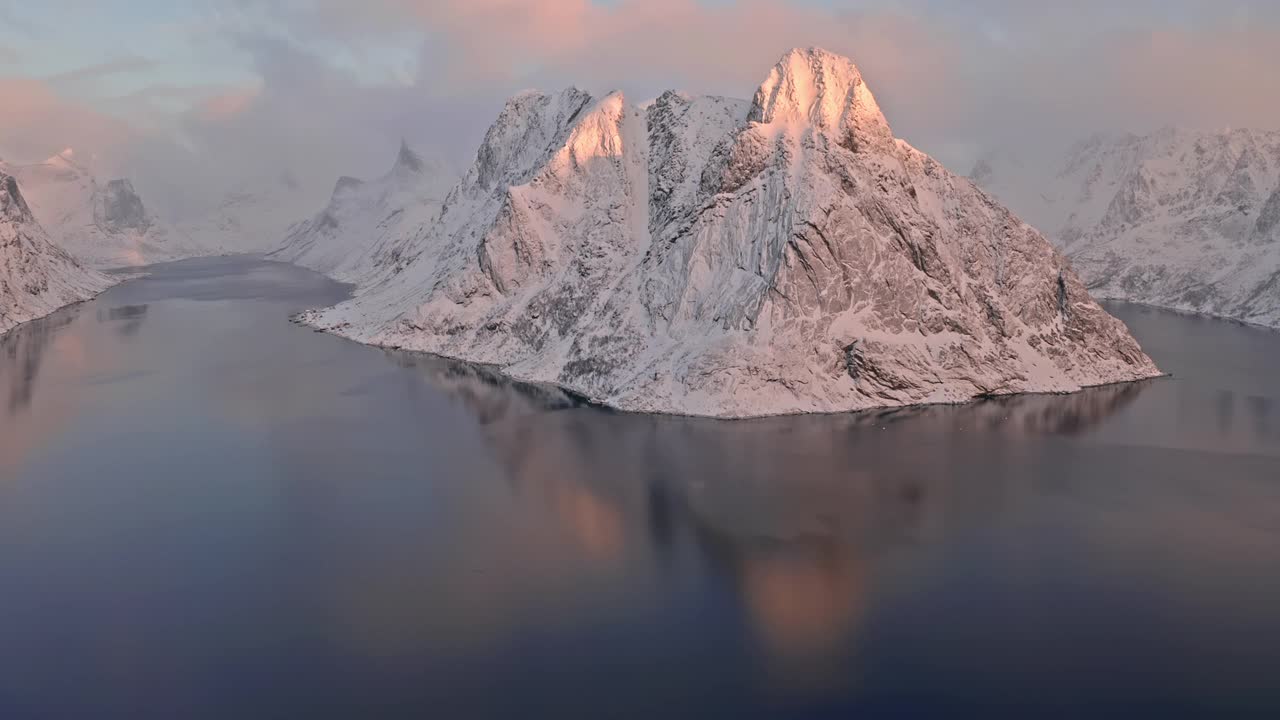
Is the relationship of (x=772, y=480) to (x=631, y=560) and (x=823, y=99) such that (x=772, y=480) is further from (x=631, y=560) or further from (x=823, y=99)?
(x=823, y=99)

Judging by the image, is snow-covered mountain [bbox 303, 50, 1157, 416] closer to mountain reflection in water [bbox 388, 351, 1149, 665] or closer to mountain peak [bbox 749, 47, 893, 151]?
mountain peak [bbox 749, 47, 893, 151]

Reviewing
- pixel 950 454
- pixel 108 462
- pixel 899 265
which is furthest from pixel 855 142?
pixel 108 462

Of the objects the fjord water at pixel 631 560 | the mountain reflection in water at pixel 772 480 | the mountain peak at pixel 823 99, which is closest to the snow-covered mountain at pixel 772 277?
the mountain peak at pixel 823 99

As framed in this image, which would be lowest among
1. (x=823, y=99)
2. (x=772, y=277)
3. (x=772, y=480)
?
(x=772, y=480)

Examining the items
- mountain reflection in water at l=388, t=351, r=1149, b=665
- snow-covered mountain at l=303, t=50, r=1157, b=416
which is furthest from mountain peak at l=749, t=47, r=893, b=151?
mountain reflection in water at l=388, t=351, r=1149, b=665

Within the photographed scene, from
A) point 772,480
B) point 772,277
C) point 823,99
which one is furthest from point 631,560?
point 823,99

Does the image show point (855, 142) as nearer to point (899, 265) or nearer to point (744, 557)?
point (899, 265)
